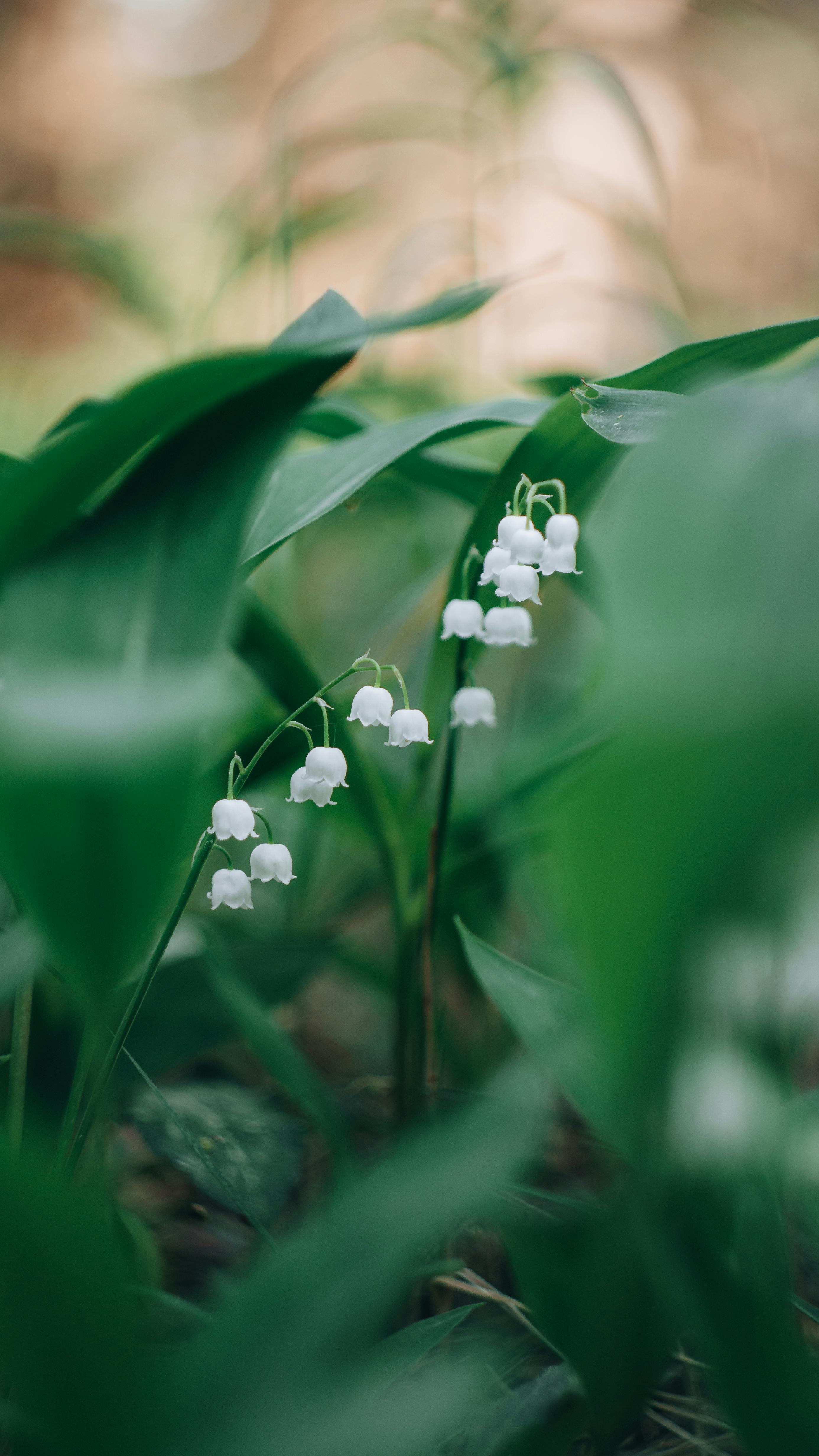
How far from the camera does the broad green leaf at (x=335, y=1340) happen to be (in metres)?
0.17

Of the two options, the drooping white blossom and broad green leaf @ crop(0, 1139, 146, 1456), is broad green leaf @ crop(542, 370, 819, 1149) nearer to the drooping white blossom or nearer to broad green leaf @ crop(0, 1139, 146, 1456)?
broad green leaf @ crop(0, 1139, 146, 1456)

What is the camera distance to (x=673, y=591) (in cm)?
14

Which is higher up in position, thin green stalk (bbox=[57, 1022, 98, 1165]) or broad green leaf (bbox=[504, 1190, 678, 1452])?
thin green stalk (bbox=[57, 1022, 98, 1165])

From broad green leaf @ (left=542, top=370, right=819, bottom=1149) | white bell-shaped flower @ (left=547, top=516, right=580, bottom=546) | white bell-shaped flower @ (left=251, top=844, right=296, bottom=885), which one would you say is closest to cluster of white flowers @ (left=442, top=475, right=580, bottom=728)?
white bell-shaped flower @ (left=547, top=516, right=580, bottom=546)

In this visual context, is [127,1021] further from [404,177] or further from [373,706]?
[404,177]

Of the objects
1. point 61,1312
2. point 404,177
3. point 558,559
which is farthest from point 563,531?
point 404,177

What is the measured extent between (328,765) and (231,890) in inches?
2.9

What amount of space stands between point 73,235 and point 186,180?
220 cm

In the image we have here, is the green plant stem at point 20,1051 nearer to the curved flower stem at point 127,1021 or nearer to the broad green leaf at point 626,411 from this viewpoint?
the curved flower stem at point 127,1021

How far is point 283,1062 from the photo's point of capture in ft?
1.48

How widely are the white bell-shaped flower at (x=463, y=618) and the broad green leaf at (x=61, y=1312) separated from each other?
0.97ft

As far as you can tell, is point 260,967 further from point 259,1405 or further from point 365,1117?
point 259,1405

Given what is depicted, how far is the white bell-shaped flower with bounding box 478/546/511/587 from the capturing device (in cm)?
38

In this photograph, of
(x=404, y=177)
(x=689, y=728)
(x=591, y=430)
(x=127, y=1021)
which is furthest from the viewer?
(x=404, y=177)
